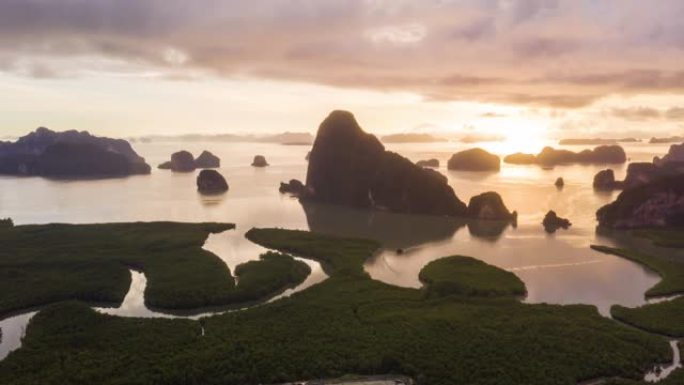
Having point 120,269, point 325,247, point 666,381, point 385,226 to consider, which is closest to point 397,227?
point 385,226

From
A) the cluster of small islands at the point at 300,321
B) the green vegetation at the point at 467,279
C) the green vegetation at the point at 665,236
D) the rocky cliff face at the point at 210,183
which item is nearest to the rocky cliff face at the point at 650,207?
the green vegetation at the point at 665,236

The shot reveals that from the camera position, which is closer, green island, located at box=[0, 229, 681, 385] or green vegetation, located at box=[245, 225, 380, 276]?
green island, located at box=[0, 229, 681, 385]

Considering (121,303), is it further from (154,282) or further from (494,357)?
(494,357)

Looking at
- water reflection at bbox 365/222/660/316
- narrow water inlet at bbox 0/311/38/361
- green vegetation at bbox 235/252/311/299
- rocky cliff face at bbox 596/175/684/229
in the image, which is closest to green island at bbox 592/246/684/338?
water reflection at bbox 365/222/660/316

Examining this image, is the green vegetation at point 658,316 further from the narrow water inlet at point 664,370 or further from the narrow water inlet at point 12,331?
the narrow water inlet at point 12,331

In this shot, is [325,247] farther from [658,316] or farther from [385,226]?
[658,316]

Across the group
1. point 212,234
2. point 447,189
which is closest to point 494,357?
point 212,234

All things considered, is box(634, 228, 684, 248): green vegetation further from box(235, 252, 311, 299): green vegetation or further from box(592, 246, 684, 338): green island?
box(235, 252, 311, 299): green vegetation
